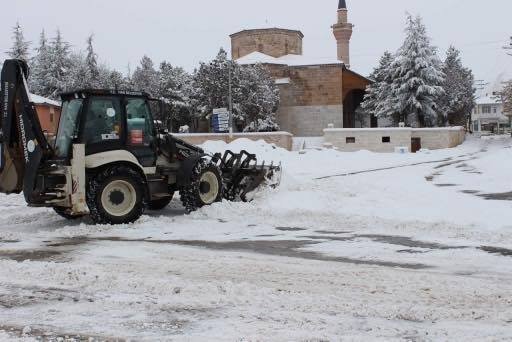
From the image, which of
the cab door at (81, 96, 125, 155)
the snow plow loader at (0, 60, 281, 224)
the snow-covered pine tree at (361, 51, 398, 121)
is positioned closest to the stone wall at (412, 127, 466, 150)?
the snow-covered pine tree at (361, 51, 398, 121)

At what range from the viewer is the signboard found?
1629 inches

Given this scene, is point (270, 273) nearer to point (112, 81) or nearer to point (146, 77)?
point (112, 81)

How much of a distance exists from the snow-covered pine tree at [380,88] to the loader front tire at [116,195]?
134 ft

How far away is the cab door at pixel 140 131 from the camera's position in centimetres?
1141

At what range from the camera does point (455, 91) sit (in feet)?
189

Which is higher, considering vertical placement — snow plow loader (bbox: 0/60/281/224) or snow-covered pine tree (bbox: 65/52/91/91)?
snow-covered pine tree (bbox: 65/52/91/91)

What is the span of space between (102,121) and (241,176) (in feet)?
13.4

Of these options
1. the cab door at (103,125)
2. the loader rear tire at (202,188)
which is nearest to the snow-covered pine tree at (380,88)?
the loader rear tire at (202,188)

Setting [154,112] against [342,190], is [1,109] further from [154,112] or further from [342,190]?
[342,190]

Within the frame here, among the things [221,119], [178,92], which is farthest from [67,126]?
[178,92]

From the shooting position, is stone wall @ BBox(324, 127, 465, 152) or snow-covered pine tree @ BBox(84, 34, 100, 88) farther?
snow-covered pine tree @ BBox(84, 34, 100, 88)

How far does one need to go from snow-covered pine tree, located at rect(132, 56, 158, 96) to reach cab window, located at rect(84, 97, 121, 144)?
140 feet

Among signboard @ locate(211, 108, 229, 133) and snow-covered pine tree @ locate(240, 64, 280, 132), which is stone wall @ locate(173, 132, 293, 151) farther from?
snow-covered pine tree @ locate(240, 64, 280, 132)

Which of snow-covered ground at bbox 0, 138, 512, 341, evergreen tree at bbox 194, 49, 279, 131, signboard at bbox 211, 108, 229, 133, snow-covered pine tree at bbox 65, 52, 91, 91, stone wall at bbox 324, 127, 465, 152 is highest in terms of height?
snow-covered pine tree at bbox 65, 52, 91, 91
